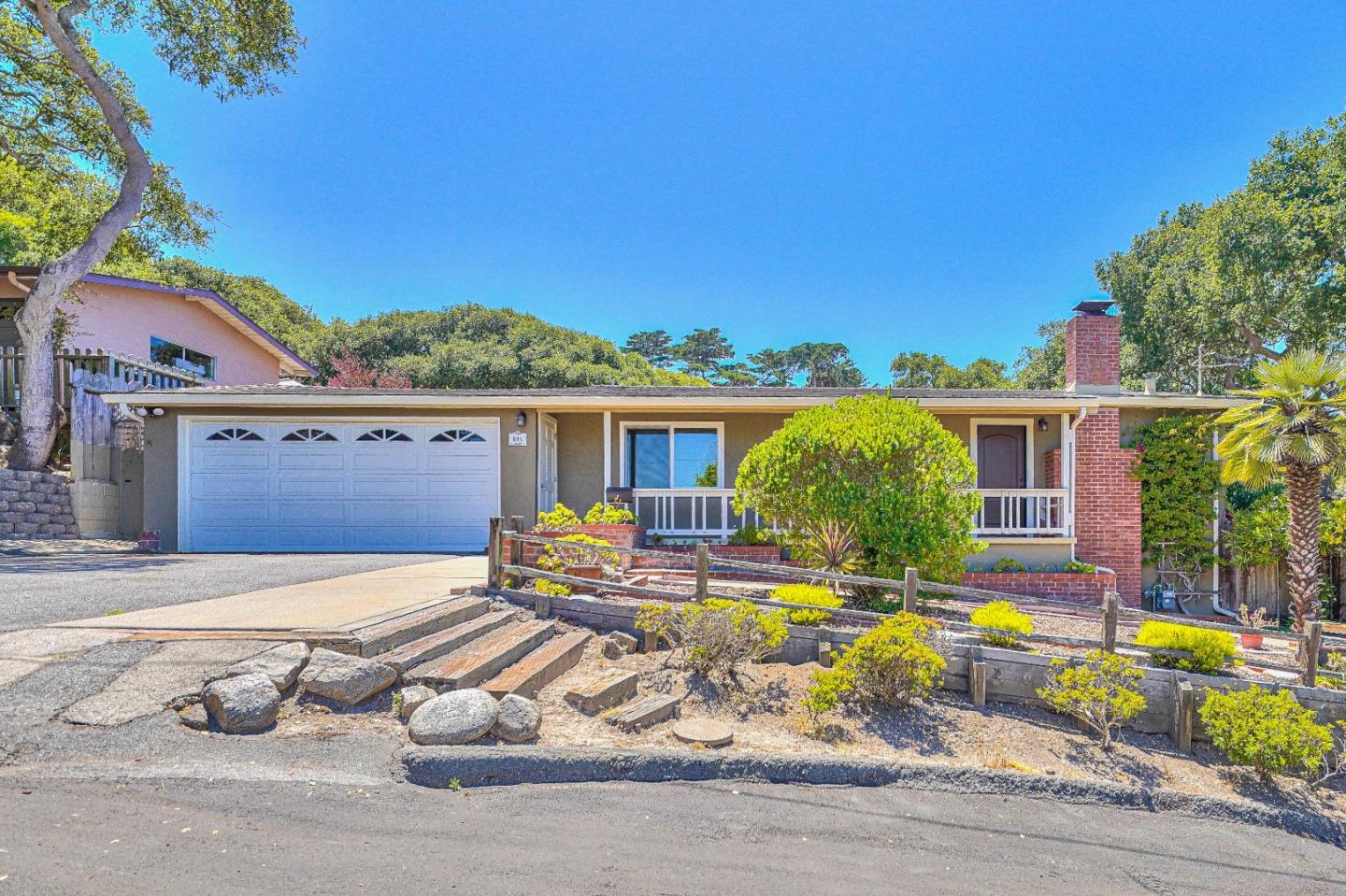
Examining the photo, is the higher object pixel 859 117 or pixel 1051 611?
pixel 859 117

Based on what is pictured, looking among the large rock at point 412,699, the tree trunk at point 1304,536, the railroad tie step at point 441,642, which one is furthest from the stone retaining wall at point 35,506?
the tree trunk at point 1304,536

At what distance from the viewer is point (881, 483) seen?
7.14 metres

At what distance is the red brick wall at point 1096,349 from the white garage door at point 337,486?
33.5 ft

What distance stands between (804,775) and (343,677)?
2.96 m

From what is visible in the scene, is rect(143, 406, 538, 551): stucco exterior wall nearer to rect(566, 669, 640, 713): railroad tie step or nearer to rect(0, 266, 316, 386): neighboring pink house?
rect(0, 266, 316, 386): neighboring pink house

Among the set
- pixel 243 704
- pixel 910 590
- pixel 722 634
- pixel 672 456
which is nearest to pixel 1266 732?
pixel 910 590

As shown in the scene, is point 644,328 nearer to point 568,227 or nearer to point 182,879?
point 568,227

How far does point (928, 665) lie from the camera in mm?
5066

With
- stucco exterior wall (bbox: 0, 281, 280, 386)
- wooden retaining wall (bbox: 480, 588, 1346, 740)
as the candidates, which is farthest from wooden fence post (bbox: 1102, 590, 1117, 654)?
stucco exterior wall (bbox: 0, 281, 280, 386)

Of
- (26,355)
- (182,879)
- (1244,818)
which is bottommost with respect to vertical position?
(1244,818)

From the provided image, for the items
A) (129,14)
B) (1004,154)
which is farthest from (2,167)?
(1004,154)

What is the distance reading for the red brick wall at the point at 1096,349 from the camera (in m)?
11.7

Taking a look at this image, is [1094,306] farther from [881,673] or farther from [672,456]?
[881,673]

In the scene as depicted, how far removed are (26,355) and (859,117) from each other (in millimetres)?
18912
